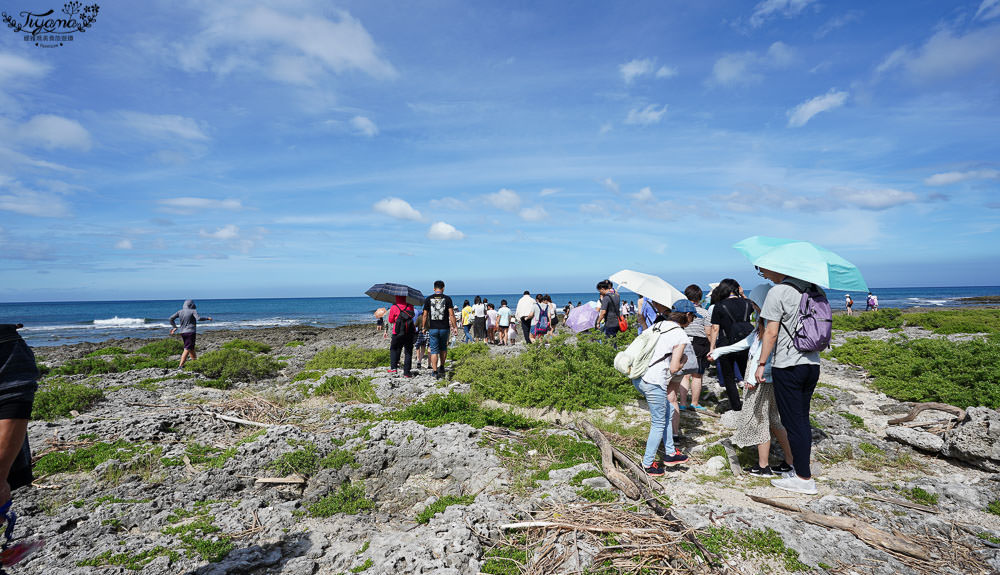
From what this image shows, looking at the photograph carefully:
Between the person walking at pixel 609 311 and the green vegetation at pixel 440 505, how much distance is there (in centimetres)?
699

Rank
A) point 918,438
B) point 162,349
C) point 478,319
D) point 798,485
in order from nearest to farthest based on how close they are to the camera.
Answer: point 798,485, point 918,438, point 162,349, point 478,319

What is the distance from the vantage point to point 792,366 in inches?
182

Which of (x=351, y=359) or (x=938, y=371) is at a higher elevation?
(x=938, y=371)

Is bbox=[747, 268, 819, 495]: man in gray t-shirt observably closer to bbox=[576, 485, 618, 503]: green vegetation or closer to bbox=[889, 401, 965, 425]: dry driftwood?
bbox=[576, 485, 618, 503]: green vegetation

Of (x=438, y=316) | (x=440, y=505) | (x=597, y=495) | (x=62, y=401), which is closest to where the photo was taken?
(x=597, y=495)

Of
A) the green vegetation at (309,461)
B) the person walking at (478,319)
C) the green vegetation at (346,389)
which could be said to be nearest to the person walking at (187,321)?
→ the green vegetation at (346,389)

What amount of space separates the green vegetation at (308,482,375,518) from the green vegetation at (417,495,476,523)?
0.77m

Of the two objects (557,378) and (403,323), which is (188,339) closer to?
(403,323)

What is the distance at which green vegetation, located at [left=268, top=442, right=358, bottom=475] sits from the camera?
5777 millimetres

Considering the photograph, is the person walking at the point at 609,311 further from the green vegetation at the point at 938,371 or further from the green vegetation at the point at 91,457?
the green vegetation at the point at 91,457

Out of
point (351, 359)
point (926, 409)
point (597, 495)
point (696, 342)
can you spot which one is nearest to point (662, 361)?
point (597, 495)

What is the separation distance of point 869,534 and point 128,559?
6083 mm

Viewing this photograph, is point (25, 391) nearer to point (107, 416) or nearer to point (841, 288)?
point (841, 288)

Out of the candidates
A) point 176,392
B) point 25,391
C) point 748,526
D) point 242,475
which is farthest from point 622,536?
point 176,392
